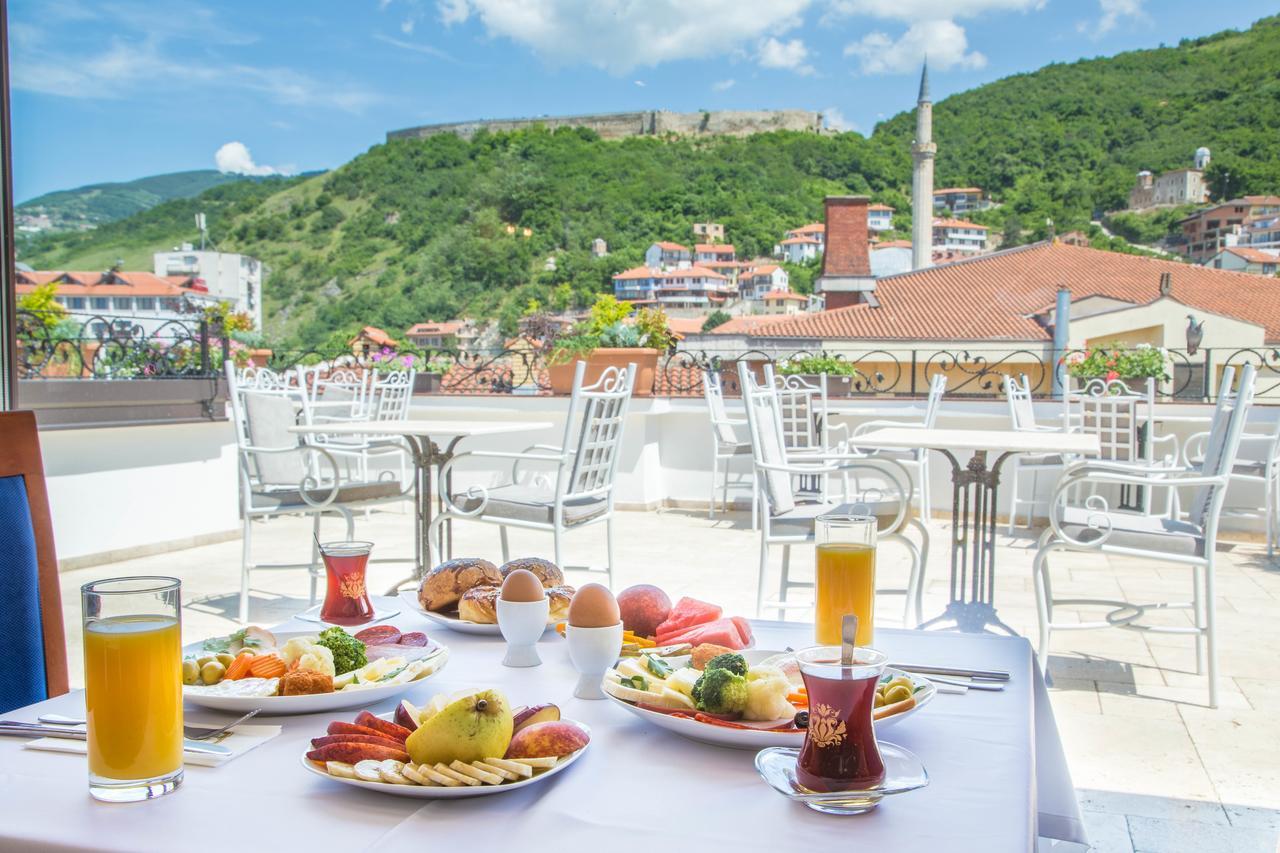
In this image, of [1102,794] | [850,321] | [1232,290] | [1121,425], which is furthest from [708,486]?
[1232,290]

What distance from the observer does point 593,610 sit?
92 cm

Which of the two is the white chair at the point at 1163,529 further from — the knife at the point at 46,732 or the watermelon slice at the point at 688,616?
the knife at the point at 46,732

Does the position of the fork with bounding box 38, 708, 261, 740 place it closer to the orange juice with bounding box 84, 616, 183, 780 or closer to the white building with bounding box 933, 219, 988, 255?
the orange juice with bounding box 84, 616, 183, 780

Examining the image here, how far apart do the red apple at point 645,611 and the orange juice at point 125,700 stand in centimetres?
54

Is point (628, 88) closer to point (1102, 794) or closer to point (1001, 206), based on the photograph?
point (1001, 206)

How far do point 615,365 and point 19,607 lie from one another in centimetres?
483

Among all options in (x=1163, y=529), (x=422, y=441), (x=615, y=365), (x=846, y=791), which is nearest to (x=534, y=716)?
(x=846, y=791)

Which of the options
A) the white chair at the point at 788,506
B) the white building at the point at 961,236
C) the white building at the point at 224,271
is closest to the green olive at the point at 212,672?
the white chair at the point at 788,506

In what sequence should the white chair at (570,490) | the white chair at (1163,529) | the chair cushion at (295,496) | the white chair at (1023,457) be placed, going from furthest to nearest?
the white chair at (1023,457) < the chair cushion at (295,496) < the white chair at (570,490) < the white chair at (1163,529)

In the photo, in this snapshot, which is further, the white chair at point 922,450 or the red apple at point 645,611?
the white chair at point 922,450

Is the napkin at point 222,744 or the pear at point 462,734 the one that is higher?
the pear at point 462,734

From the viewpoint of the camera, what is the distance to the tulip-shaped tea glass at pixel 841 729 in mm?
682

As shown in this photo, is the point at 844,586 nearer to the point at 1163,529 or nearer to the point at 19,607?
the point at 19,607

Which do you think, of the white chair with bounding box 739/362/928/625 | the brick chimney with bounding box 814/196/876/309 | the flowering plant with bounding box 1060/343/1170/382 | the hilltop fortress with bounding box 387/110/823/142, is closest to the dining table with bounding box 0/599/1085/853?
the white chair with bounding box 739/362/928/625
